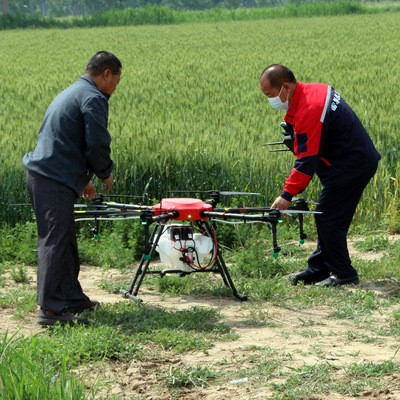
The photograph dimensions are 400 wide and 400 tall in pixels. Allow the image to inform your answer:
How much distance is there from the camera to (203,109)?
49.1 feet

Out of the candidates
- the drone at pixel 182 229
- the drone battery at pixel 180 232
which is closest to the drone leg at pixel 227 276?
the drone at pixel 182 229

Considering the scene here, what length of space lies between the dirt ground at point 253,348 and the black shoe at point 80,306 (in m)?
0.27

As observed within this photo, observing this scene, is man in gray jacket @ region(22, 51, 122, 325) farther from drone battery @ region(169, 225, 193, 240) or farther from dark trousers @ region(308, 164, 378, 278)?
dark trousers @ region(308, 164, 378, 278)

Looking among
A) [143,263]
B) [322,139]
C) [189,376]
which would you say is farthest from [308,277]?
[189,376]

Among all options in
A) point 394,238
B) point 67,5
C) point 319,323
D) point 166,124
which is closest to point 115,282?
point 319,323

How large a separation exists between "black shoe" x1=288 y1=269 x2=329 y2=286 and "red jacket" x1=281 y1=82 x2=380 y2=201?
2.45ft

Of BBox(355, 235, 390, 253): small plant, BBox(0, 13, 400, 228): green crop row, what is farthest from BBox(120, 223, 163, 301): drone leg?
BBox(0, 13, 400, 228): green crop row

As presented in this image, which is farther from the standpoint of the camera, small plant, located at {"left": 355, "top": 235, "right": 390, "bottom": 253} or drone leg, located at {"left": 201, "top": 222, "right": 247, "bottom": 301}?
small plant, located at {"left": 355, "top": 235, "right": 390, "bottom": 253}

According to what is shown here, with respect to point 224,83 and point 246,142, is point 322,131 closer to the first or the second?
point 246,142

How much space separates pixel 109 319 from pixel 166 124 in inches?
222

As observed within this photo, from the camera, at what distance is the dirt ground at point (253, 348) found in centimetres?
525

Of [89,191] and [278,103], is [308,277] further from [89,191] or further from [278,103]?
[89,191]

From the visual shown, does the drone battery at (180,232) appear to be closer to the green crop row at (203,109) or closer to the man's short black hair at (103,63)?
the man's short black hair at (103,63)

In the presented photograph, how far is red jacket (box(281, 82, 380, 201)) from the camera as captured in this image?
729cm
